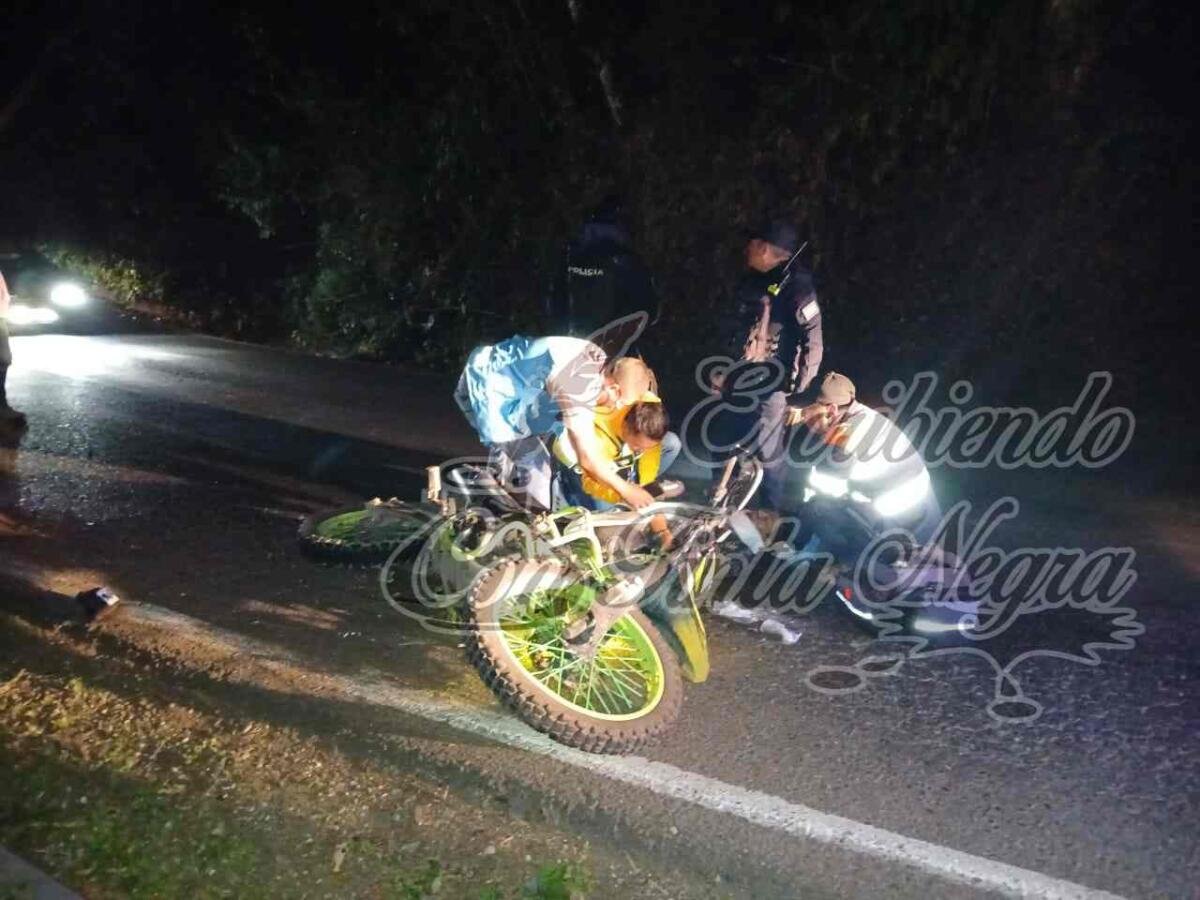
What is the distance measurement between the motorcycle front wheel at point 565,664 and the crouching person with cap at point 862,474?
5.16 ft

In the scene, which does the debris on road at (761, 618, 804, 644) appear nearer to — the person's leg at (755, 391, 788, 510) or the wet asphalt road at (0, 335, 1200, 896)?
the wet asphalt road at (0, 335, 1200, 896)

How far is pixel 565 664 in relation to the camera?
447 cm

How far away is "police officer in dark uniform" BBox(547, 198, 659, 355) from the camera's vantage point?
629cm

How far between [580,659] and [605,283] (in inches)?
97.5

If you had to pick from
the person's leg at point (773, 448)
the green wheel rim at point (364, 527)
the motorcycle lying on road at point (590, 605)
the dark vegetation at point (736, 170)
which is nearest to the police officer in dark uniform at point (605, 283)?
the person's leg at point (773, 448)

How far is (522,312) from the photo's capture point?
1429cm

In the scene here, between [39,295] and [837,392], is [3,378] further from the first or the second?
[39,295]

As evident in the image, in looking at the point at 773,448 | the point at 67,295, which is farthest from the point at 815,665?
the point at 67,295

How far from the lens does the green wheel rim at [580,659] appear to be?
14.6 ft

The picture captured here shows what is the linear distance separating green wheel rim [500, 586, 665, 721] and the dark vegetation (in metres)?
7.28

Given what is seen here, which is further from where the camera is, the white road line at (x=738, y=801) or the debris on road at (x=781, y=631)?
the debris on road at (x=781, y=631)

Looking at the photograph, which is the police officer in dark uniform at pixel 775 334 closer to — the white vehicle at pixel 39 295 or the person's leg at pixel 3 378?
the person's leg at pixel 3 378

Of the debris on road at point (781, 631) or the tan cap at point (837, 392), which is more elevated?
the tan cap at point (837, 392)

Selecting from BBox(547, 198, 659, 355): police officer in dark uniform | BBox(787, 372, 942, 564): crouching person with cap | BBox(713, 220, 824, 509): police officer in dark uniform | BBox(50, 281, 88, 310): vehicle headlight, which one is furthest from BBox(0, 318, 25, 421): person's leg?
BBox(50, 281, 88, 310): vehicle headlight
